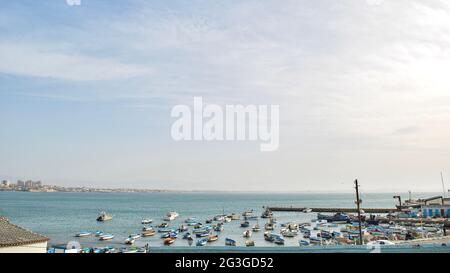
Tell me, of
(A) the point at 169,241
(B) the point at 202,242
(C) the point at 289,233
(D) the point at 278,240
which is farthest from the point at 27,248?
(C) the point at 289,233

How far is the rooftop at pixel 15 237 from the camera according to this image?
4.89 m

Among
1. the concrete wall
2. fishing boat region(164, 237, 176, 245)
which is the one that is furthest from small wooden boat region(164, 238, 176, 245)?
the concrete wall

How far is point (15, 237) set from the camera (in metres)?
5.19

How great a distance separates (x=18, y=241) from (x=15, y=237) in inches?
11.3

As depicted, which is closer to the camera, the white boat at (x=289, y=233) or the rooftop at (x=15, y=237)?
the rooftop at (x=15, y=237)

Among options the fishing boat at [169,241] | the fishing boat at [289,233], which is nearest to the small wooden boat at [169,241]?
the fishing boat at [169,241]

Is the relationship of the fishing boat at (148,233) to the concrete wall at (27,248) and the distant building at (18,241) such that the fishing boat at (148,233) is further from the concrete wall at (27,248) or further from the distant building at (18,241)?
the concrete wall at (27,248)

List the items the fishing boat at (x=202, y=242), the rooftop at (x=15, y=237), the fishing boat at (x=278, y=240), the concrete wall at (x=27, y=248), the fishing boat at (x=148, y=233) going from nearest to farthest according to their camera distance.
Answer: the concrete wall at (x=27, y=248), the rooftop at (x=15, y=237), the fishing boat at (x=202, y=242), the fishing boat at (x=278, y=240), the fishing boat at (x=148, y=233)

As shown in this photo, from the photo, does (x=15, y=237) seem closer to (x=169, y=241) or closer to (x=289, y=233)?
(x=169, y=241)

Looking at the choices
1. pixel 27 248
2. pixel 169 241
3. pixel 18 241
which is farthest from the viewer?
pixel 169 241

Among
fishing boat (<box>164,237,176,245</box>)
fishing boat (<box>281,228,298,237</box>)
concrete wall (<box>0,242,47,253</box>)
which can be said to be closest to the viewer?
concrete wall (<box>0,242,47,253</box>)

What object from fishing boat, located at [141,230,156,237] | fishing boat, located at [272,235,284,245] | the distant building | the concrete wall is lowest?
fishing boat, located at [141,230,156,237]

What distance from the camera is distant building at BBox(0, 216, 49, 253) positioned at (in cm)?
478

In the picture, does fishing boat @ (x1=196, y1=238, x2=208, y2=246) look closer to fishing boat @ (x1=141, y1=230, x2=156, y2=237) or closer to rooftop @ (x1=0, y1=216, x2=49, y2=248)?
fishing boat @ (x1=141, y1=230, x2=156, y2=237)
